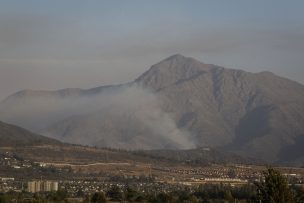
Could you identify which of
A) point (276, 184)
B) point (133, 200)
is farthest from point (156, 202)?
point (276, 184)

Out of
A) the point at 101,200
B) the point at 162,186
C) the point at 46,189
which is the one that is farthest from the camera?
the point at 162,186

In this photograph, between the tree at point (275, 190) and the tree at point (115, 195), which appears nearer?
the tree at point (275, 190)

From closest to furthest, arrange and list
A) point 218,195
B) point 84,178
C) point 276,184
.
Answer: point 276,184 → point 218,195 → point 84,178

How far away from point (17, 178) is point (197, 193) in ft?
207

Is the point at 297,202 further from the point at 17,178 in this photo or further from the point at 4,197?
the point at 17,178

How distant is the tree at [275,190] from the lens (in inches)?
3083

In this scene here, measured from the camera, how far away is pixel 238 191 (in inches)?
5733

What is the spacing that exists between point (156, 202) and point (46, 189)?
5071 centimetres

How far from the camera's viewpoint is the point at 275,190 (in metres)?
78.6

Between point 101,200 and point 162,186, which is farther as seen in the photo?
point 162,186

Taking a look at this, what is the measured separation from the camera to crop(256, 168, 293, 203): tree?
257 ft

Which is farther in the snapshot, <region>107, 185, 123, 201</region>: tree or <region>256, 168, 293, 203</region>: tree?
<region>107, 185, 123, 201</region>: tree

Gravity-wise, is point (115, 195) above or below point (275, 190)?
above

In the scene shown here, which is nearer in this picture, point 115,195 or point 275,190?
point 275,190
